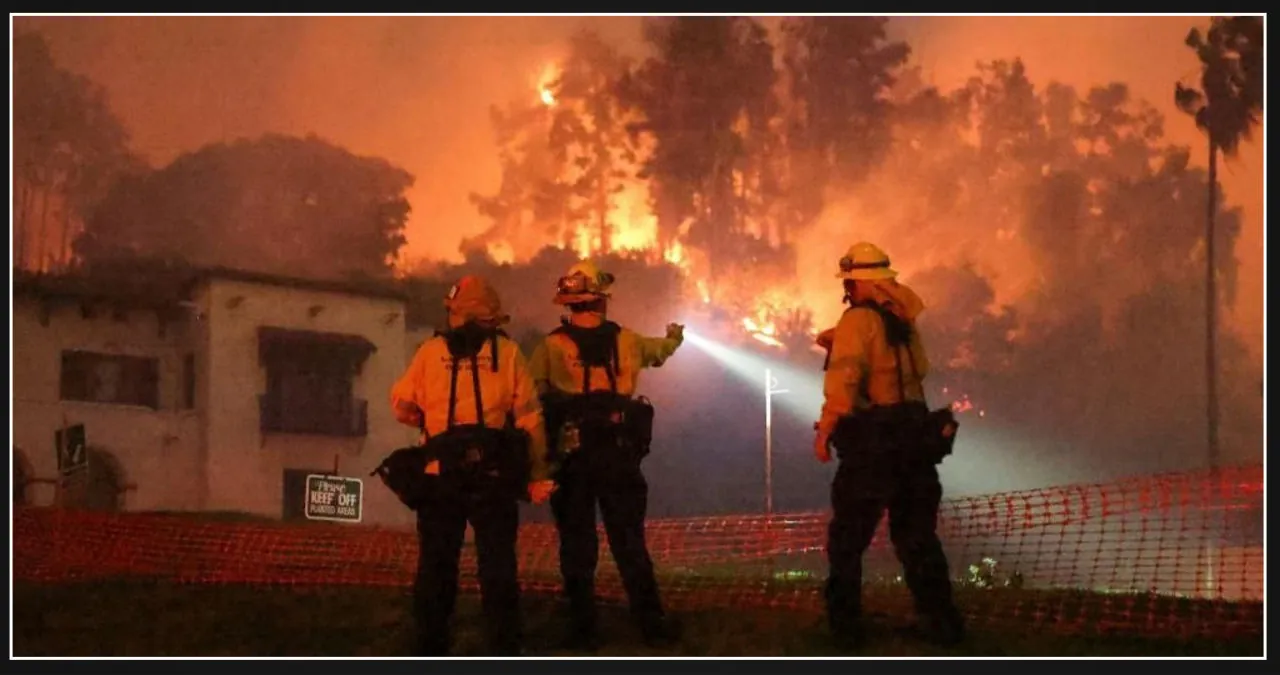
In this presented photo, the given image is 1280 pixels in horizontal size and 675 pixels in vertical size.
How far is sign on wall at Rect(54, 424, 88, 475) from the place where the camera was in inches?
196

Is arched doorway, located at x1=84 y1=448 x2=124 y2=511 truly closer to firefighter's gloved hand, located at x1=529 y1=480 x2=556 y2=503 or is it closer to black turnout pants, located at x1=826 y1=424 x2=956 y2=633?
firefighter's gloved hand, located at x1=529 y1=480 x2=556 y2=503

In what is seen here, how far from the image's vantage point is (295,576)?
194 inches

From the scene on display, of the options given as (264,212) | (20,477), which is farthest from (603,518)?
(20,477)

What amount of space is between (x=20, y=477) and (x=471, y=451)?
2175mm

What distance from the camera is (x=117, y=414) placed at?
4984mm

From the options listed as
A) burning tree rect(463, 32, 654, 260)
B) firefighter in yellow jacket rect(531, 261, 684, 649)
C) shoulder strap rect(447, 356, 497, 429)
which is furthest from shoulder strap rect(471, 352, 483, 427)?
burning tree rect(463, 32, 654, 260)

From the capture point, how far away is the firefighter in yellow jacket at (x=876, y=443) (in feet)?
13.8

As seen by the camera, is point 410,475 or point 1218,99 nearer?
point 410,475

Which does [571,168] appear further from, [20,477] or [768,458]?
[20,477]

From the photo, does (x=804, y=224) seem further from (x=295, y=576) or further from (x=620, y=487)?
(x=295, y=576)

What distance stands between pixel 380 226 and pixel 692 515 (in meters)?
1.77

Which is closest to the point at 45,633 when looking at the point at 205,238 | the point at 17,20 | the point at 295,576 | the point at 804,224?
the point at 295,576

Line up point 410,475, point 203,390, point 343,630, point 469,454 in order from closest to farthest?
point 469,454
point 410,475
point 343,630
point 203,390

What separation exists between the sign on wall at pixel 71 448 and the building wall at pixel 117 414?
0.02 metres
